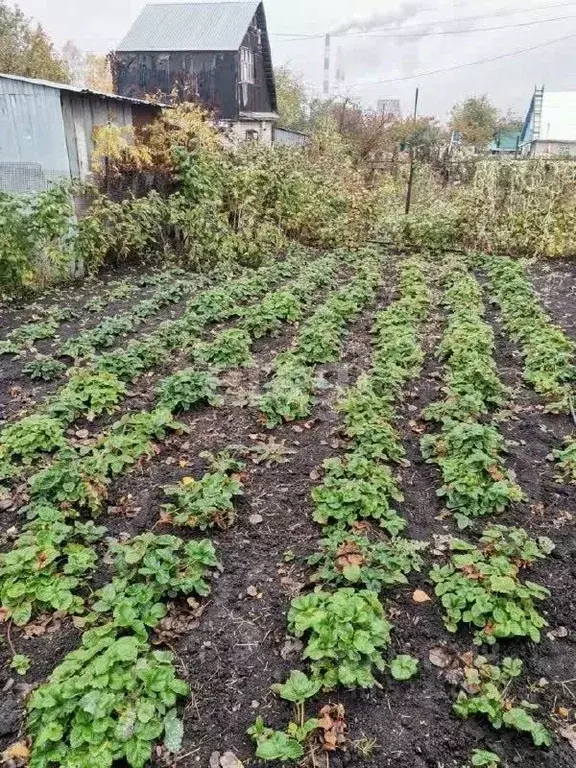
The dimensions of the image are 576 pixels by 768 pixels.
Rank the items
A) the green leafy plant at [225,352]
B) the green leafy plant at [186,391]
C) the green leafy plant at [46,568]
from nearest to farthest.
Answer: the green leafy plant at [46,568] < the green leafy plant at [186,391] < the green leafy plant at [225,352]

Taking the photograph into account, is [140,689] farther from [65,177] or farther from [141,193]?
[141,193]

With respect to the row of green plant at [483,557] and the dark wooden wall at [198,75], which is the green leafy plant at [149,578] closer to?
the row of green plant at [483,557]

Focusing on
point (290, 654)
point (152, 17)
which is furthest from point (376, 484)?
point (152, 17)

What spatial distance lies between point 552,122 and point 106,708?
36.1 m

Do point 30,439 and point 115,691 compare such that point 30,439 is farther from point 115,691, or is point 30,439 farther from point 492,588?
point 492,588

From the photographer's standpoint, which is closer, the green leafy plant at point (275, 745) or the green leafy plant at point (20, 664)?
the green leafy plant at point (275, 745)

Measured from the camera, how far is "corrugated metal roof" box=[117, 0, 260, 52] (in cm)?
2047

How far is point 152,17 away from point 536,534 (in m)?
25.6

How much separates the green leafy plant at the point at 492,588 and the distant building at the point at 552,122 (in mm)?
31487

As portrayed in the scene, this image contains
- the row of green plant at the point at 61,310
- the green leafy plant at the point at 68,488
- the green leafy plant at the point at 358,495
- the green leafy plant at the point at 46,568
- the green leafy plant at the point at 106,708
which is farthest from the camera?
the row of green plant at the point at 61,310

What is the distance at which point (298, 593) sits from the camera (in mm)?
2736

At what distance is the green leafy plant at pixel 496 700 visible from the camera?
2.03 meters

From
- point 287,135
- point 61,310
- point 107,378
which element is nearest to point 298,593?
point 107,378

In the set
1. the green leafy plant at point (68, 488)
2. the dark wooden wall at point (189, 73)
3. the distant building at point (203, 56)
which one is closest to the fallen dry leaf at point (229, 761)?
the green leafy plant at point (68, 488)
